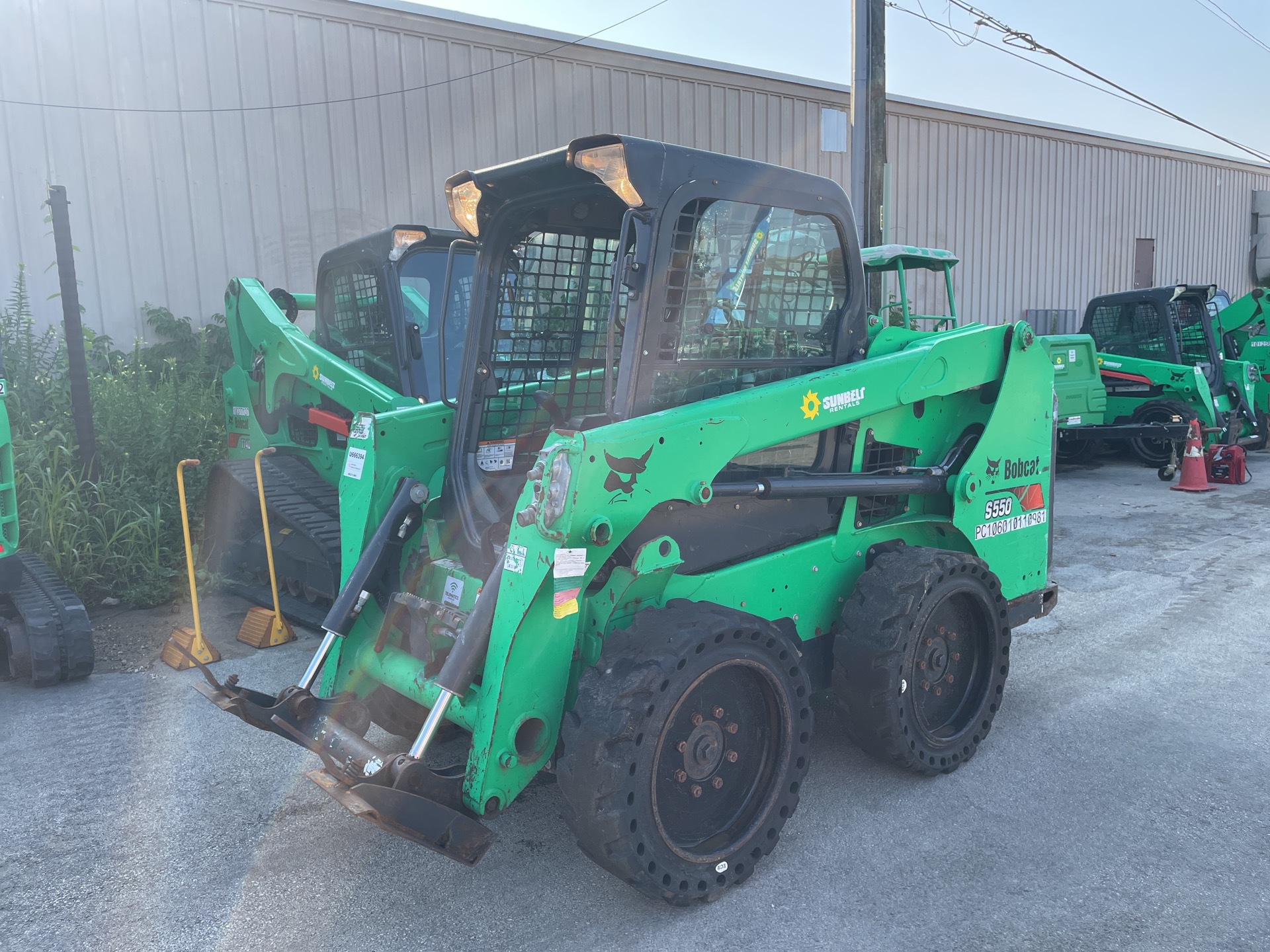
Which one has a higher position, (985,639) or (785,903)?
(985,639)

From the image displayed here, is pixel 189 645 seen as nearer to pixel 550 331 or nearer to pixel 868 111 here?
pixel 550 331

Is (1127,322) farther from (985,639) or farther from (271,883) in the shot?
(271,883)

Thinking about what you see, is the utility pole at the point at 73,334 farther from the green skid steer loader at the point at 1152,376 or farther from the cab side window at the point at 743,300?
the green skid steer loader at the point at 1152,376

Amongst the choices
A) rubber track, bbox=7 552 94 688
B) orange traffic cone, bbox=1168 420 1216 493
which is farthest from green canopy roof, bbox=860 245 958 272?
rubber track, bbox=7 552 94 688

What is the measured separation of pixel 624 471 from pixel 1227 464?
10.6 metres

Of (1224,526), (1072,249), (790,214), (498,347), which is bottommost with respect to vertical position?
(1224,526)

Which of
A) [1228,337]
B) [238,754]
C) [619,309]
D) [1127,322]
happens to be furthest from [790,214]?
[1228,337]

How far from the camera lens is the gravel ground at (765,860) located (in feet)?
9.22

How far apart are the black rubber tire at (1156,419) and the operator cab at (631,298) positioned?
969cm

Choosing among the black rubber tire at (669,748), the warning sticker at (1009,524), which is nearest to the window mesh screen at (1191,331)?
the warning sticker at (1009,524)

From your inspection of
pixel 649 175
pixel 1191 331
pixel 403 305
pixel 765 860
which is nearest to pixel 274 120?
pixel 403 305

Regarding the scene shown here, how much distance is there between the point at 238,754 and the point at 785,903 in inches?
98.0

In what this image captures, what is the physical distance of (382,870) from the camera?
313 centimetres

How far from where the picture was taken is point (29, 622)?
486cm
